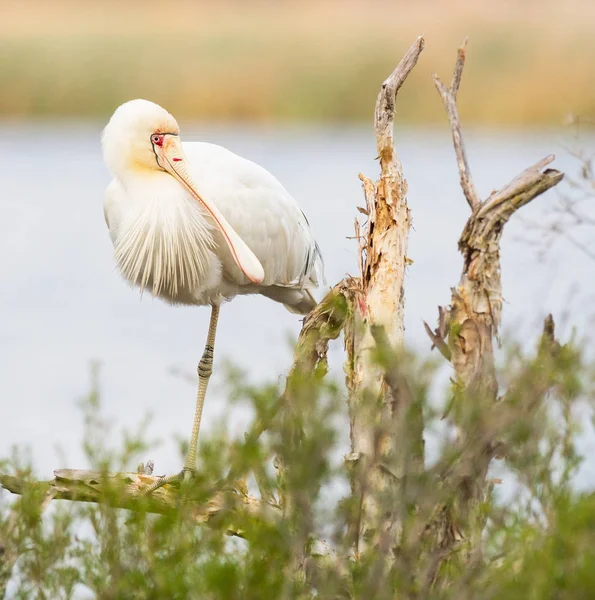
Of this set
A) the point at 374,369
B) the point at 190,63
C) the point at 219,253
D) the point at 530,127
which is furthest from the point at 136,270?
the point at 190,63

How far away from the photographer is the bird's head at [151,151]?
4.05m

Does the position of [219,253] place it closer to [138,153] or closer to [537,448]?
[138,153]

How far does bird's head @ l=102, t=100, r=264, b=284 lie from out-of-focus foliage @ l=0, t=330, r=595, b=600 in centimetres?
171

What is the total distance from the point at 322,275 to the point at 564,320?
2385 mm

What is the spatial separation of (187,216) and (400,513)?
7.18 ft

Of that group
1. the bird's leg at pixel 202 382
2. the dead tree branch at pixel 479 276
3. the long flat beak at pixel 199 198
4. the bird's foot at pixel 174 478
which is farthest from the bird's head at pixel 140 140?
the dead tree branch at pixel 479 276

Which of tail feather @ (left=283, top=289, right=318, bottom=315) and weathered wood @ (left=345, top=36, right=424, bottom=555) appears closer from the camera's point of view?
weathered wood @ (left=345, top=36, right=424, bottom=555)

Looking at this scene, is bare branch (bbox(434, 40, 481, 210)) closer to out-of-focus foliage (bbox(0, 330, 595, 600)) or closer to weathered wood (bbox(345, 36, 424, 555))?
weathered wood (bbox(345, 36, 424, 555))

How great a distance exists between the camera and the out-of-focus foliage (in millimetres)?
2047

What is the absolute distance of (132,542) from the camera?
7.56 feet

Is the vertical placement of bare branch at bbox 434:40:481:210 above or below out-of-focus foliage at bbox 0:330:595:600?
above

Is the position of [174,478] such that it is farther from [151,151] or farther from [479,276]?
[479,276]

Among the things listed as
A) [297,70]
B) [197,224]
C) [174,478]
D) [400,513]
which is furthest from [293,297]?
[297,70]

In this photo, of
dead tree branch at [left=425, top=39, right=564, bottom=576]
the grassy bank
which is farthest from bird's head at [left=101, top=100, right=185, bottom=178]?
the grassy bank
